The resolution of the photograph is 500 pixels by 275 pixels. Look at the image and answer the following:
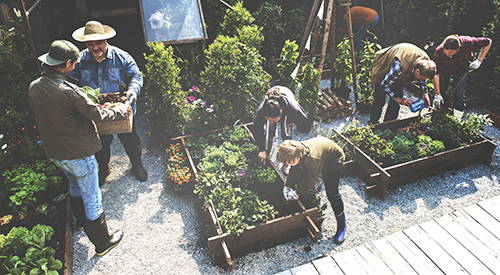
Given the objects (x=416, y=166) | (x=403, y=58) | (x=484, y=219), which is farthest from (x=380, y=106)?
(x=484, y=219)

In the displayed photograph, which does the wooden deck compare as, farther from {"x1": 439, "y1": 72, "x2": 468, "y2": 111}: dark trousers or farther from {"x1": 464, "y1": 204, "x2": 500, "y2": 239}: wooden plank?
{"x1": 439, "y1": 72, "x2": 468, "y2": 111}: dark trousers

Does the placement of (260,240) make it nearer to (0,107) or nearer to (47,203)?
(47,203)

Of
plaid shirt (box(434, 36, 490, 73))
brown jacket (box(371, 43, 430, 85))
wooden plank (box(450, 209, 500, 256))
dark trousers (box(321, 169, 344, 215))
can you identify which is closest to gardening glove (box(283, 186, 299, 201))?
dark trousers (box(321, 169, 344, 215))

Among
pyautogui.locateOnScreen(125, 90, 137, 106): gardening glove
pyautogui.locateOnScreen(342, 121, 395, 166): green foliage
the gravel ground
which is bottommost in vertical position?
the gravel ground

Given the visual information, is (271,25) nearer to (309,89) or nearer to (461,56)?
(309,89)

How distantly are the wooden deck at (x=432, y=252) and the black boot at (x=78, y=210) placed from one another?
276cm

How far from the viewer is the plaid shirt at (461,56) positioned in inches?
238

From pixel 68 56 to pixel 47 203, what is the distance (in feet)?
7.32

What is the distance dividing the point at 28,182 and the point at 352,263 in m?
4.35

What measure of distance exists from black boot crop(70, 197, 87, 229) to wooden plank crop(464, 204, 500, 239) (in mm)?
5363

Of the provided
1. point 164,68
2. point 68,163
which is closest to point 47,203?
point 68,163

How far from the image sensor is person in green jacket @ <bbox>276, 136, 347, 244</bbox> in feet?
13.1

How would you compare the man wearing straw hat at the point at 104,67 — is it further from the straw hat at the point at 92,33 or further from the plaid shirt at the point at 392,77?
the plaid shirt at the point at 392,77

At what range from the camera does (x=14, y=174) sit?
187 inches
